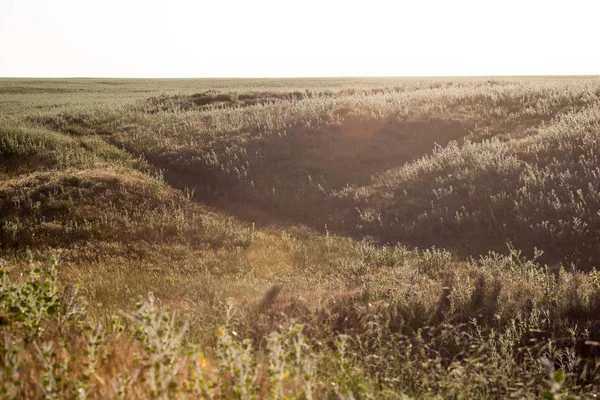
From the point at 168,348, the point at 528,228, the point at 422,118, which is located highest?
the point at 422,118

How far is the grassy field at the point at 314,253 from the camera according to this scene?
12.7 feet

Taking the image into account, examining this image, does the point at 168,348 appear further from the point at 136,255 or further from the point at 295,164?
the point at 295,164

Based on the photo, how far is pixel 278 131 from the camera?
68.9 feet

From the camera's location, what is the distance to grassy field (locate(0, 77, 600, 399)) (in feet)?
12.7

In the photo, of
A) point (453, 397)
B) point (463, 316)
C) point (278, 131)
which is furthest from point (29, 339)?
point (278, 131)

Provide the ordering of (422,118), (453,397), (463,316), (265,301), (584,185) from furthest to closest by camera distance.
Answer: (422,118) < (584,185) < (265,301) < (463,316) < (453,397)

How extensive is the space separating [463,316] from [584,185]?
637cm

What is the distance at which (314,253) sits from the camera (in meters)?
10.7

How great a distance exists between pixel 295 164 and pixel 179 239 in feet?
22.0

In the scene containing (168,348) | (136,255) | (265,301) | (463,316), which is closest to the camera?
(168,348)

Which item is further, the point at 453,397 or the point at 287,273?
the point at 287,273

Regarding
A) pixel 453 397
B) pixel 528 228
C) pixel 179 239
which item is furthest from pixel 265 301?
pixel 528 228

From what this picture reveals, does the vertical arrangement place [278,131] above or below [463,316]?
above

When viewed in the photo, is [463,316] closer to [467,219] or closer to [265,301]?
[265,301]
